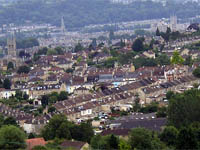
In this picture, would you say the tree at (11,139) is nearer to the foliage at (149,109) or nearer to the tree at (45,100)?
the foliage at (149,109)

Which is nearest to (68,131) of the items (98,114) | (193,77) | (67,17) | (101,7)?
(98,114)

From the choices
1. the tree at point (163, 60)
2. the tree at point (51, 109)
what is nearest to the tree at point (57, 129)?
the tree at point (51, 109)

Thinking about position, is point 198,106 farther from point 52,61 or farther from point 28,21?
point 28,21

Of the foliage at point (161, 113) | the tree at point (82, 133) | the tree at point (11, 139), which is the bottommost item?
the foliage at point (161, 113)

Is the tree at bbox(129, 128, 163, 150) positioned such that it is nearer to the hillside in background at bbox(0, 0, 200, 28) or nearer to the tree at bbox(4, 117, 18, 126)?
the tree at bbox(4, 117, 18, 126)

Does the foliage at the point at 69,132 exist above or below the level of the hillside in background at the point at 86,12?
above

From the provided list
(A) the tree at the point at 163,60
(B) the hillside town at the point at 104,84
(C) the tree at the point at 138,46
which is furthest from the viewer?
(C) the tree at the point at 138,46

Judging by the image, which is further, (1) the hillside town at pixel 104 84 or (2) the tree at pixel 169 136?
(1) the hillside town at pixel 104 84

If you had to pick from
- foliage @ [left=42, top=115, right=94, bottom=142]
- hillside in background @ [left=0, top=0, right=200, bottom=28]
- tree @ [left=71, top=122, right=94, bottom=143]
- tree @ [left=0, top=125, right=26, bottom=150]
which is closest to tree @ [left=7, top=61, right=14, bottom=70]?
foliage @ [left=42, top=115, right=94, bottom=142]
